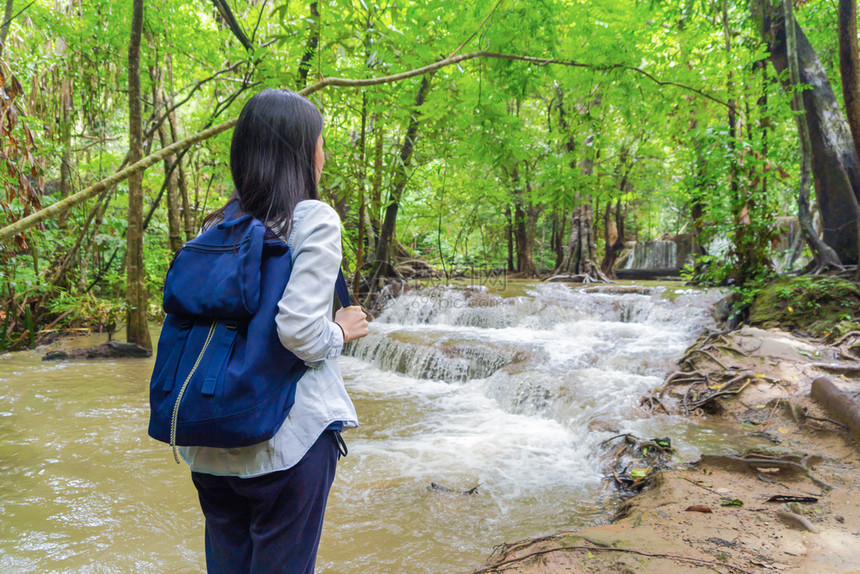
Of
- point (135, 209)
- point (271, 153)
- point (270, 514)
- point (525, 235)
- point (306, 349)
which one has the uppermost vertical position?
point (525, 235)

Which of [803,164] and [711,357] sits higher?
[803,164]

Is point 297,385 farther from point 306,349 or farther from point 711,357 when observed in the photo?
point 711,357

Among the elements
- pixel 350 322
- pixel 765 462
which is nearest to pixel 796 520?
pixel 765 462

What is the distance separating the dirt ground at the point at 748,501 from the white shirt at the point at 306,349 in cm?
148

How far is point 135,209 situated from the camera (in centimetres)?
628

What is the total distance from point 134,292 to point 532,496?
19.8ft

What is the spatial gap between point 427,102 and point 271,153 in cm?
442

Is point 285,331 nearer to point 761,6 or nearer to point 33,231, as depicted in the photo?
point 33,231

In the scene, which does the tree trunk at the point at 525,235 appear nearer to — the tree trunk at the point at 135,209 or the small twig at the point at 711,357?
the small twig at the point at 711,357

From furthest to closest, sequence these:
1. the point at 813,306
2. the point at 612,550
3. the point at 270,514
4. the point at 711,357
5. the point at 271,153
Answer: the point at 813,306 < the point at 711,357 < the point at 612,550 < the point at 271,153 < the point at 270,514

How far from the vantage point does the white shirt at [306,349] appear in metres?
1.05

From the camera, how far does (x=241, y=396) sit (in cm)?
101

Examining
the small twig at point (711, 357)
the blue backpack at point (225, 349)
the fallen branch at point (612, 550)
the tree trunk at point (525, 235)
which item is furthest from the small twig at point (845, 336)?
the tree trunk at point (525, 235)

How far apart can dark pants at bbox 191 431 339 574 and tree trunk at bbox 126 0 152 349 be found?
16.6 ft
